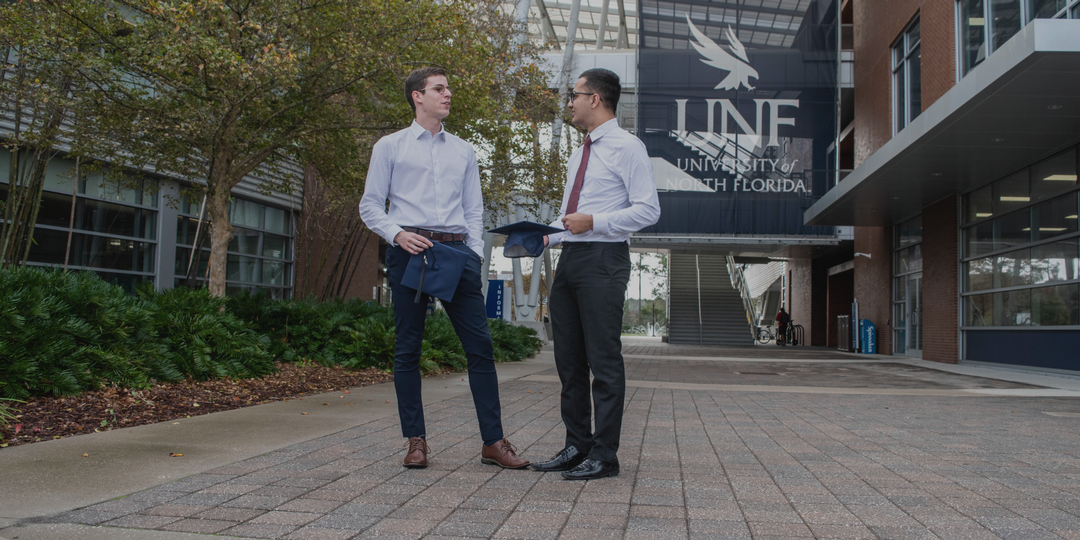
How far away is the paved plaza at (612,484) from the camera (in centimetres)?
256

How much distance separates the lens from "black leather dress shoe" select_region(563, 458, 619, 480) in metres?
3.33

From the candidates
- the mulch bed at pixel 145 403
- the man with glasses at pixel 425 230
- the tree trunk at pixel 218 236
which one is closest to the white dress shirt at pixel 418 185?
the man with glasses at pixel 425 230

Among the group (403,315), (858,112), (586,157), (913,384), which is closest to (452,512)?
(403,315)

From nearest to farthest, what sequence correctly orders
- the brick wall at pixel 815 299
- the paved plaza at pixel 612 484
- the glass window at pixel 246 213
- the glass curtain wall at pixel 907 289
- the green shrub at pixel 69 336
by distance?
the paved plaza at pixel 612 484 < the green shrub at pixel 69 336 < the glass window at pixel 246 213 < the glass curtain wall at pixel 907 289 < the brick wall at pixel 815 299

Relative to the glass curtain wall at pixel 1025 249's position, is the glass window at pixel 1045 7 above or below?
above

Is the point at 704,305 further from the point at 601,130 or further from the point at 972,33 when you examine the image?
the point at 601,130

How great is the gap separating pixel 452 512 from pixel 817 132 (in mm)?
22064

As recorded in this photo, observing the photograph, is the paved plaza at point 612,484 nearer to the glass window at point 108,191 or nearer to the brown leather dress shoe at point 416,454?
the brown leather dress shoe at point 416,454

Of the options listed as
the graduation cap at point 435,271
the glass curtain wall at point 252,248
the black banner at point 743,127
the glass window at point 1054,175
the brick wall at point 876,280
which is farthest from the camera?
the black banner at point 743,127

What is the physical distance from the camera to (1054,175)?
464 inches

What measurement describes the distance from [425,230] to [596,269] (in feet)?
2.79

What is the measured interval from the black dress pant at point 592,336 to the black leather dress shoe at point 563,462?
35mm

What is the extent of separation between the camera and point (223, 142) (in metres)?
8.58

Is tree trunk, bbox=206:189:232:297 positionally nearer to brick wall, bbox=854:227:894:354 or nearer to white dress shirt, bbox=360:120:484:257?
white dress shirt, bbox=360:120:484:257
